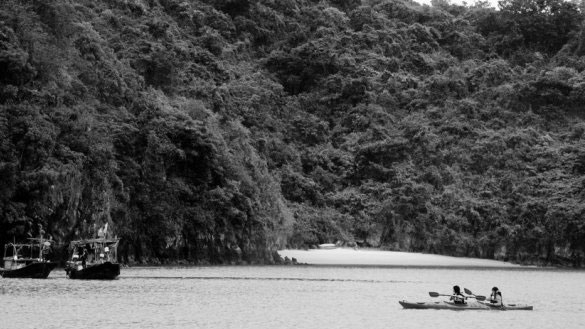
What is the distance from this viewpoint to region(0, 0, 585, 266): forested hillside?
54875 millimetres

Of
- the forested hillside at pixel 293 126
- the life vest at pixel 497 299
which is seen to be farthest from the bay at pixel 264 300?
the forested hillside at pixel 293 126

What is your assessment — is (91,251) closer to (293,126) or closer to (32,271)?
(32,271)

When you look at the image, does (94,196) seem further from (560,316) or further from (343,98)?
(343,98)

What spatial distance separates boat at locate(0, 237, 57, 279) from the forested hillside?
121 centimetres

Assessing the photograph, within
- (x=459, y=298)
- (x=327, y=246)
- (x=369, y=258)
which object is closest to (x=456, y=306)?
(x=459, y=298)

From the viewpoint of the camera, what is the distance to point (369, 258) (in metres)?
71.9

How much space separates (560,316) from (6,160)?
31.3 metres

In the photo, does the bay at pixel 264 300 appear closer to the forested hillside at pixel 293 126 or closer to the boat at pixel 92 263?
the boat at pixel 92 263

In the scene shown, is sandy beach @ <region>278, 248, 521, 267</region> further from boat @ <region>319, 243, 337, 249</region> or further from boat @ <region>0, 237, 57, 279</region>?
boat @ <region>0, 237, 57, 279</region>

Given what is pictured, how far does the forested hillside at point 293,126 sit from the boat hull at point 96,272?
4.41 m

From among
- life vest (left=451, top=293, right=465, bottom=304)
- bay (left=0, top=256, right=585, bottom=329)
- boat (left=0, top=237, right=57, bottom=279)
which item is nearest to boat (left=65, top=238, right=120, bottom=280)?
bay (left=0, top=256, right=585, bottom=329)

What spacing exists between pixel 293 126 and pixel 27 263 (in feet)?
144

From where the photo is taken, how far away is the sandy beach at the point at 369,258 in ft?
235

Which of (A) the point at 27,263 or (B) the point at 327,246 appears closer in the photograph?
(A) the point at 27,263
